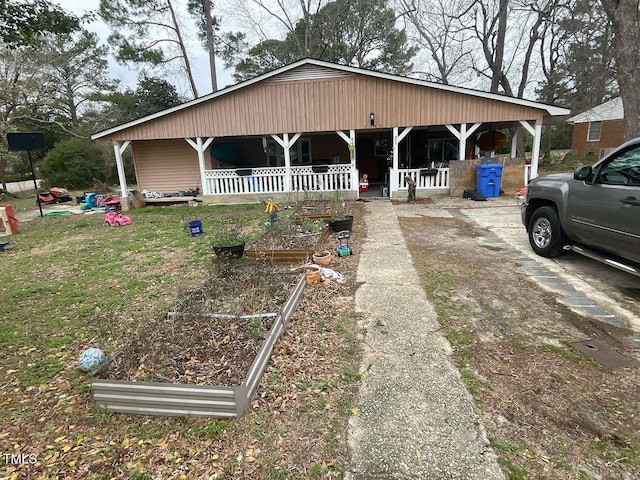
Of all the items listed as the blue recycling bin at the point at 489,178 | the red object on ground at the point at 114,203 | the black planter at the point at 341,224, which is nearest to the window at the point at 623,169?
the black planter at the point at 341,224

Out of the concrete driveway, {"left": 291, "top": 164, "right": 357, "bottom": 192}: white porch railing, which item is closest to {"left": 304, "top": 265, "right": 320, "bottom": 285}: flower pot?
the concrete driveway

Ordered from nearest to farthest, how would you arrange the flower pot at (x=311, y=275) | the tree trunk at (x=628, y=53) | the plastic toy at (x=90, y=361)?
the plastic toy at (x=90, y=361), the flower pot at (x=311, y=275), the tree trunk at (x=628, y=53)

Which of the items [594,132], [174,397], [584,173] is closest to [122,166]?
[174,397]

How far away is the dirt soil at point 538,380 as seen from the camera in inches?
76.3

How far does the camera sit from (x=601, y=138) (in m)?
25.0

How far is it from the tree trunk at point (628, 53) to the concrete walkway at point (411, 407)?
12474mm

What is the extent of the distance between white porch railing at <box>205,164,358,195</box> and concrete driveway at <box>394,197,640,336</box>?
546 centimetres

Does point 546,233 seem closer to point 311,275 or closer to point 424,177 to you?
point 311,275

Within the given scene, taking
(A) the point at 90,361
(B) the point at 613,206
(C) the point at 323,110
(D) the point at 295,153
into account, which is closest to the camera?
(A) the point at 90,361

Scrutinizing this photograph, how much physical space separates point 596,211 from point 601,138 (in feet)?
89.9

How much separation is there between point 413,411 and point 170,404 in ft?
5.18

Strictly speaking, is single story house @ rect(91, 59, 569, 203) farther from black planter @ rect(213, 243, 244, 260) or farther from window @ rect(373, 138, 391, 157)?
black planter @ rect(213, 243, 244, 260)

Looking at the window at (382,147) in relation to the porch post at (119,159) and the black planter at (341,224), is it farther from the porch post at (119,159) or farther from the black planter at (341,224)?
the black planter at (341,224)

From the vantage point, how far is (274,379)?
2691 mm
